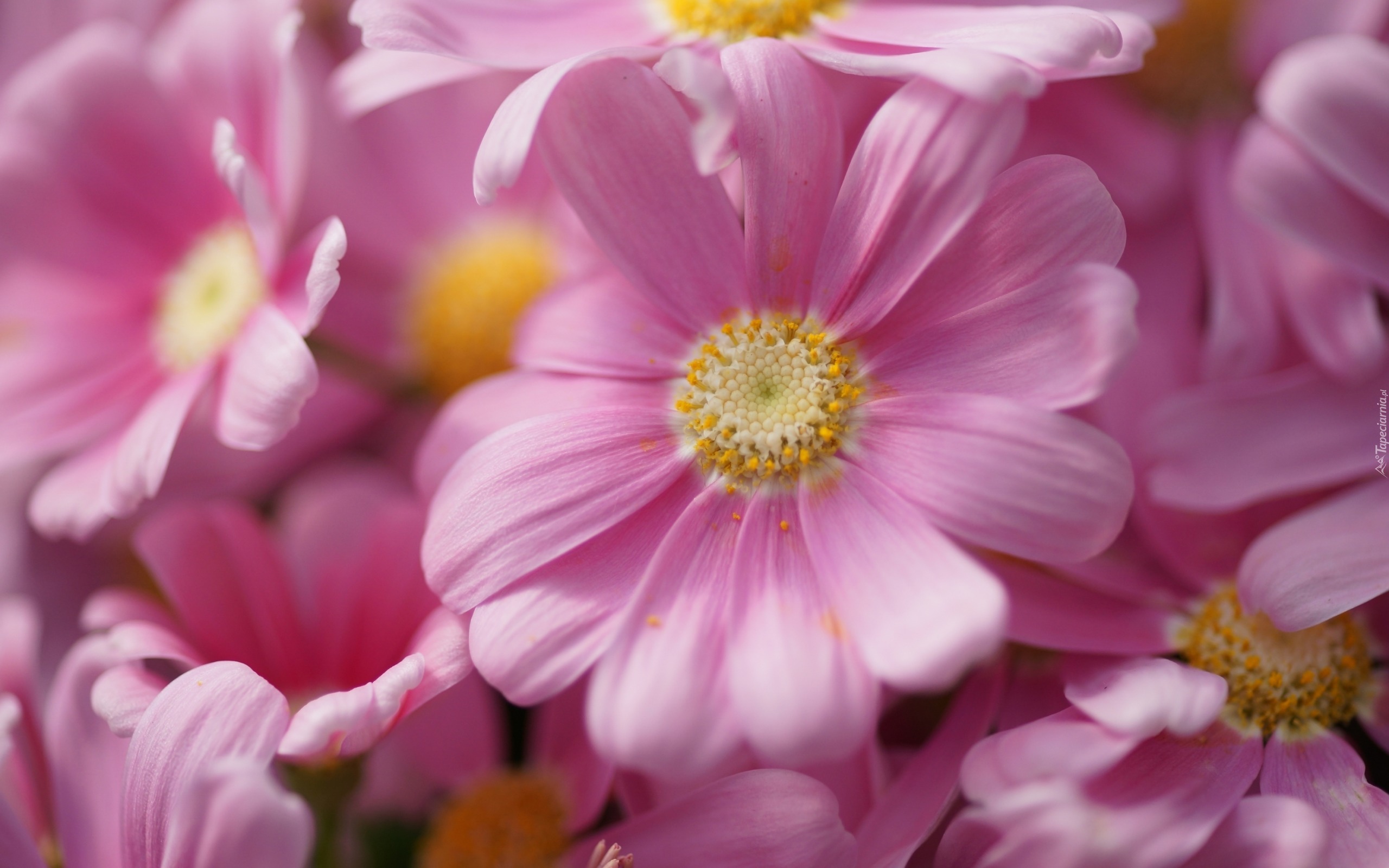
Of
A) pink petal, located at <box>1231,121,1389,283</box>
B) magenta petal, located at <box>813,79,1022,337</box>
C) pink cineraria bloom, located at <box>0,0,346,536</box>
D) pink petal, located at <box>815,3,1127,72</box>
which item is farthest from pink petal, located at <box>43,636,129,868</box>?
pink petal, located at <box>1231,121,1389,283</box>

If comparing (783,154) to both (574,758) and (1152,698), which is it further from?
(574,758)

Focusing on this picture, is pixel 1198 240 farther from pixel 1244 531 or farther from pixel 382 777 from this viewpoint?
pixel 382 777

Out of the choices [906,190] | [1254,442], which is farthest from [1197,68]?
[906,190]

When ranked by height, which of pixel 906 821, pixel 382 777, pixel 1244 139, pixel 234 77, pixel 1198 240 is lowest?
pixel 382 777

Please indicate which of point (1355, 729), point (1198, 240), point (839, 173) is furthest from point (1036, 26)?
point (1355, 729)

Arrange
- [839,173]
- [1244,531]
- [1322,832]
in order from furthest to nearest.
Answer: [1244,531], [839,173], [1322,832]

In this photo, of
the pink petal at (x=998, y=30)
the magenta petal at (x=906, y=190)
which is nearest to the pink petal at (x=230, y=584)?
the magenta petal at (x=906, y=190)

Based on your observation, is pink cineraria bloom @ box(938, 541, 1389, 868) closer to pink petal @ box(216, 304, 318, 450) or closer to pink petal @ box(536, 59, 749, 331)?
pink petal @ box(536, 59, 749, 331)
